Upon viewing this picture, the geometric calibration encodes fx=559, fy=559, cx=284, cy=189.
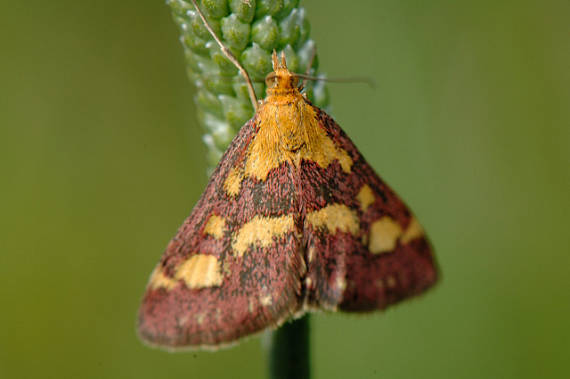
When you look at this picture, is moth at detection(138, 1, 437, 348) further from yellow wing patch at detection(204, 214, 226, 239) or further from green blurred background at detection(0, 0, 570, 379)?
green blurred background at detection(0, 0, 570, 379)

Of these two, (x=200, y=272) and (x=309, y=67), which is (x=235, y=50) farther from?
(x=200, y=272)

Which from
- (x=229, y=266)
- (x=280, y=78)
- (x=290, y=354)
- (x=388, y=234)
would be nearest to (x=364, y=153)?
(x=388, y=234)

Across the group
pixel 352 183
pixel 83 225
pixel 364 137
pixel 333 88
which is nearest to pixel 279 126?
pixel 352 183

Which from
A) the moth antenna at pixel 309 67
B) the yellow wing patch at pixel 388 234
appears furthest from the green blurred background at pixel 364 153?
the moth antenna at pixel 309 67

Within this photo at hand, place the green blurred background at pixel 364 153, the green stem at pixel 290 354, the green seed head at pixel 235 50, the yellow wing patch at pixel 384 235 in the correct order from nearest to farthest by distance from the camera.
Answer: the green stem at pixel 290 354 → the green seed head at pixel 235 50 → the yellow wing patch at pixel 384 235 → the green blurred background at pixel 364 153

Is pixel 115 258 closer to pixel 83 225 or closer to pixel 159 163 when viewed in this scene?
pixel 83 225

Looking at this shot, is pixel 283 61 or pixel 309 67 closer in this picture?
pixel 283 61

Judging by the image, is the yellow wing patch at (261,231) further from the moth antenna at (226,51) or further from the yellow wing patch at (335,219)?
the moth antenna at (226,51)
